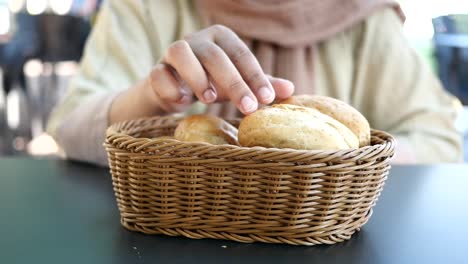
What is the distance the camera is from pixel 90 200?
595mm

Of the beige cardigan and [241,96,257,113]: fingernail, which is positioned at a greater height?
[241,96,257,113]: fingernail

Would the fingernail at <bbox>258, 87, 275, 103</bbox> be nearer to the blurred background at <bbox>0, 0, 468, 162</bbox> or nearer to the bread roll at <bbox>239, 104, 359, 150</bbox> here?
the bread roll at <bbox>239, 104, 359, 150</bbox>

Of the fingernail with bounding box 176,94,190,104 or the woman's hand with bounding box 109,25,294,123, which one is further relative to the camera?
the fingernail with bounding box 176,94,190,104

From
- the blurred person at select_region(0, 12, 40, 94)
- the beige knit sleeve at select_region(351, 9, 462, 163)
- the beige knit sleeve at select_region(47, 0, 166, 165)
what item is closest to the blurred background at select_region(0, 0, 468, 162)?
the blurred person at select_region(0, 12, 40, 94)

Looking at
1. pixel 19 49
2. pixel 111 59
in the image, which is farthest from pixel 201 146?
pixel 19 49

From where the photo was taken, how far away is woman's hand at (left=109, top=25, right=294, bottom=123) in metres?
0.55

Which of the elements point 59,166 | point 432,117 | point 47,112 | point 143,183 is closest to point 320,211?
point 143,183

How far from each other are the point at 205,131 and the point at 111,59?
56cm

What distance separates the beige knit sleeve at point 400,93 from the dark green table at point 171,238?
0.28m

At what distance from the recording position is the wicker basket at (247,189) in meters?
0.44

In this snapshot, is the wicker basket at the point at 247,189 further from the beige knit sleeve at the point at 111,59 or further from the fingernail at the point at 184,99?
the beige knit sleeve at the point at 111,59

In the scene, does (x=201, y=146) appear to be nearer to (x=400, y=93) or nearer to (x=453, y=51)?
(x=400, y=93)

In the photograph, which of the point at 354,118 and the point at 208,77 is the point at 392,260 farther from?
the point at 208,77

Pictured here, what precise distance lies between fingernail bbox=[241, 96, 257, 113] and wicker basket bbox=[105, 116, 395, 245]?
0.27 feet
